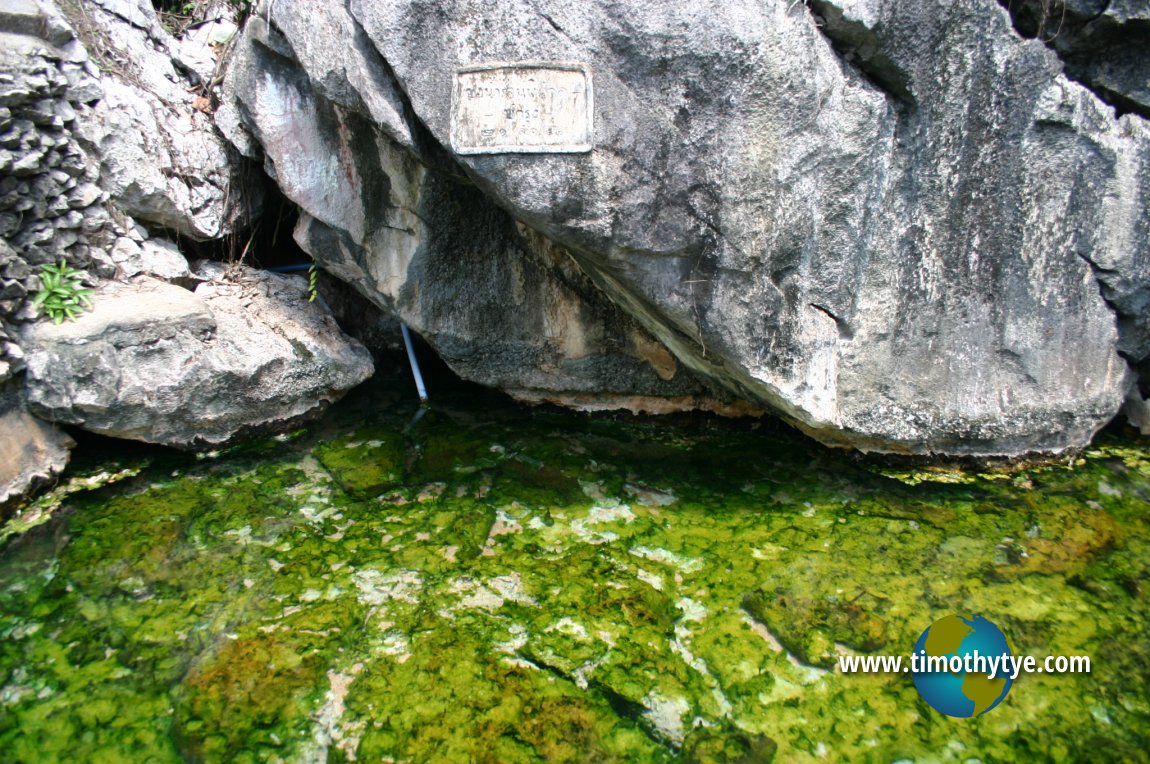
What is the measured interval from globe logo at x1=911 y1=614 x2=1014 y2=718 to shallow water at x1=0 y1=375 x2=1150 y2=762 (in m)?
0.07

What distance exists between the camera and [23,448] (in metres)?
4.47

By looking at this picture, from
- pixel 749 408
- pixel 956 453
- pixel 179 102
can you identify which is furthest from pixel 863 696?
pixel 179 102

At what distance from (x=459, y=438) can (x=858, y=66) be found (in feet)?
11.4

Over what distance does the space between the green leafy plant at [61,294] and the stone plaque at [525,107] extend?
2711 mm

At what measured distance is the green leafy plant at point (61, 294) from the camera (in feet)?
14.9

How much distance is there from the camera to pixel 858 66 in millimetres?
3914

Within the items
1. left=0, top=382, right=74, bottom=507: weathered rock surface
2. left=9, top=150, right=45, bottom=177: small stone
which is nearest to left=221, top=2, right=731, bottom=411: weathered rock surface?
left=9, top=150, right=45, bottom=177: small stone

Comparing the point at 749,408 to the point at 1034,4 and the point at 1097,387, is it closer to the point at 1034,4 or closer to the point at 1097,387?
the point at 1097,387

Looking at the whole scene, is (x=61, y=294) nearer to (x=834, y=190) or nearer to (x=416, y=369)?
(x=416, y=369)

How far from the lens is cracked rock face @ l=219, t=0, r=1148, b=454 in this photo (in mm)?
3705

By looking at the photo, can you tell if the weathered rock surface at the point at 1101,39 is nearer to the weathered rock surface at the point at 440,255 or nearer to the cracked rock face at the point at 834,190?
the cracked rock face at the point at 834,190

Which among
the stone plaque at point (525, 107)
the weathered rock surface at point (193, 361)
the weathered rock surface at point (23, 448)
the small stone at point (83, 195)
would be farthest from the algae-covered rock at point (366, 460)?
the stone plaque at point (525, 107)

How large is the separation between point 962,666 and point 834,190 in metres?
2.42

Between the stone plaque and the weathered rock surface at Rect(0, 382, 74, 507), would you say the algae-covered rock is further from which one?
the stone plaque
